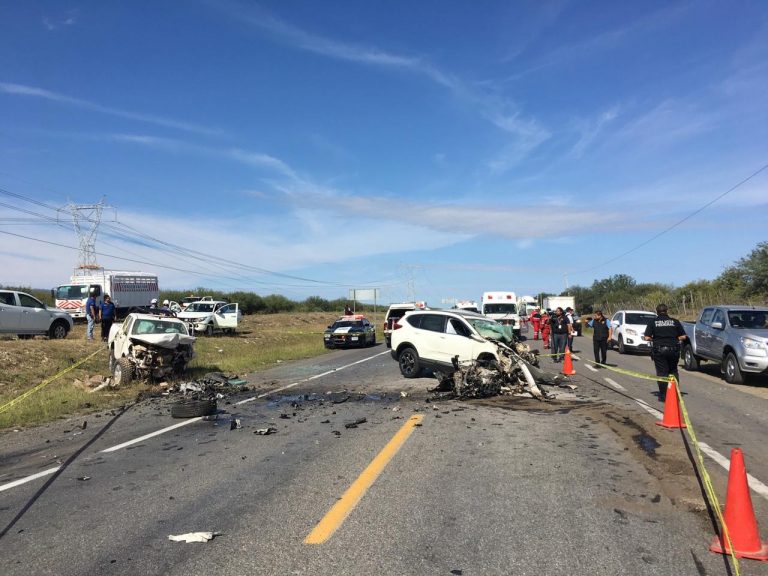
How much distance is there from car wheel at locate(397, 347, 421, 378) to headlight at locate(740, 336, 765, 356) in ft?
24.4

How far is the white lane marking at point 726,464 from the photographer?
5.71 meters

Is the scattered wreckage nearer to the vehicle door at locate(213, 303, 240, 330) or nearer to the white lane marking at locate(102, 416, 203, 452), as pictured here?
the white lane marking at locate(102, 416, 203, 452)

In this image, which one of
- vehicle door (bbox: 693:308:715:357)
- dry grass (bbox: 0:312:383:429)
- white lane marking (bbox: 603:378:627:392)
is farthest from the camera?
vehicle door (bbox: 693:308:715:357)

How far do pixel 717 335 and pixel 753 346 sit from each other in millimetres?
1680

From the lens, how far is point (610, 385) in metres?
13.8

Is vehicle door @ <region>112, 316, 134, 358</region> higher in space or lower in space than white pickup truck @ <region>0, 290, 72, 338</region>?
lower

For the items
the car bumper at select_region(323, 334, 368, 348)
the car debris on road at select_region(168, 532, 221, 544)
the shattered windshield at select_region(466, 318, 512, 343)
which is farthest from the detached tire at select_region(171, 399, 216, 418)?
the car bumper at select_region(323, 334, 368, 348)

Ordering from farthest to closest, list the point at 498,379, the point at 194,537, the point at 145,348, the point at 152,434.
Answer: the point at 145,348 < the point at 498,379 < the point at 152,434 < the point at 194,537

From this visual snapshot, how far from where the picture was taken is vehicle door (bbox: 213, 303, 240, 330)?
34281 millimetres

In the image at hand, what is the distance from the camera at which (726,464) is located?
Result: 6656mm

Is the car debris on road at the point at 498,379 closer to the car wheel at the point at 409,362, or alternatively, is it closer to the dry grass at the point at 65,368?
the car wheel at the point at 409,362

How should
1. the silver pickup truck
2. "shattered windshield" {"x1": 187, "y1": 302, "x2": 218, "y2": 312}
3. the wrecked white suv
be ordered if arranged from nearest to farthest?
1. the silver pickup truck
2. the wrecked white suv
3. "shattered windshield" {"x1": 187, "y1": 302, "x2": 218, "y2": 312}

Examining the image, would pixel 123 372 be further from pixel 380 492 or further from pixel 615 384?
pixel 615 384

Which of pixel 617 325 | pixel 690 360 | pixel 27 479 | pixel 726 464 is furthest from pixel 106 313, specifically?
pixel 617 325
